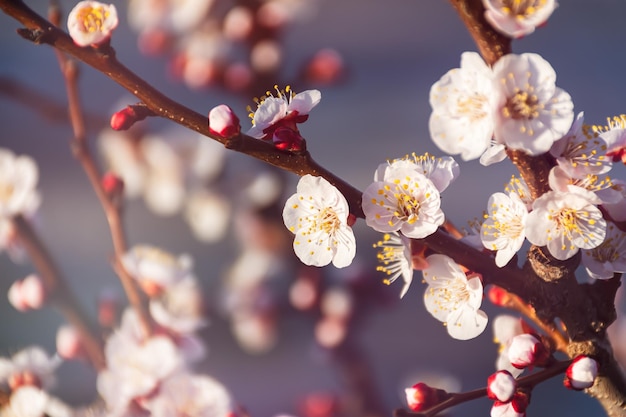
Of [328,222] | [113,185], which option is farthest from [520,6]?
[113,185]

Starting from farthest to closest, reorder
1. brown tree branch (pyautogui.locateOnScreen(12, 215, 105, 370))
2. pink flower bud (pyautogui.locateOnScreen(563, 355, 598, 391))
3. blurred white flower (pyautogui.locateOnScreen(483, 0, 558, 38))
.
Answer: brown tree branch (pyautogui.locateOnScreen(12, 215, 105, 370)) < pink flower bud (pyautogui.locateOnScreen(563, 355, 598, 391)) < blurred white flower (pyautogui.locateOnScreen(483, 0, 558, 38))

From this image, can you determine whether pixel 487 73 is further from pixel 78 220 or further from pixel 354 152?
pixel 78 220

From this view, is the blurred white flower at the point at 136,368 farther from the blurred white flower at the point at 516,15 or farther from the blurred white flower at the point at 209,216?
the blurred white flower at the point at 516,15

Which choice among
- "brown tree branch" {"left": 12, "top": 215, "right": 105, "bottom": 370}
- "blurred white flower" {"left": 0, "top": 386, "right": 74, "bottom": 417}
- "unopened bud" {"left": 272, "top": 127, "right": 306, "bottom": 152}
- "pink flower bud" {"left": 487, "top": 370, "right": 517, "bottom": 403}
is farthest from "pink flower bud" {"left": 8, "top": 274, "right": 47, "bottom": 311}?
"pink flower bud" {"left": 487, "top": 370, "right": 517, "bottom": 403}

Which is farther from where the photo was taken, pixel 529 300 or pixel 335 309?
pixel 335 309

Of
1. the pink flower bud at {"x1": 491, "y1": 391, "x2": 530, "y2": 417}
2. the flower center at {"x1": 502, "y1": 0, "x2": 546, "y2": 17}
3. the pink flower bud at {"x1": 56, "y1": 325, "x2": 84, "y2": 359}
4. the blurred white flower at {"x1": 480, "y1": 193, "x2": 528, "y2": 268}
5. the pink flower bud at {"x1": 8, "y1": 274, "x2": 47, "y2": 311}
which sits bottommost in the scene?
the pink flower bud at {"x1": 491, "y1": 391, "x2": 530, "y2": 417}

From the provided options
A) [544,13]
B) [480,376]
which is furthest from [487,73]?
[480,376]

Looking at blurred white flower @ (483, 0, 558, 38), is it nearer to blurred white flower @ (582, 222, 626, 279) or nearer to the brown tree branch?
blurred white flower @ (582, 222, 626, 279)

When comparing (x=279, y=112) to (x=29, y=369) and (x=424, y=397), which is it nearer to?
(x=424, y=397)
